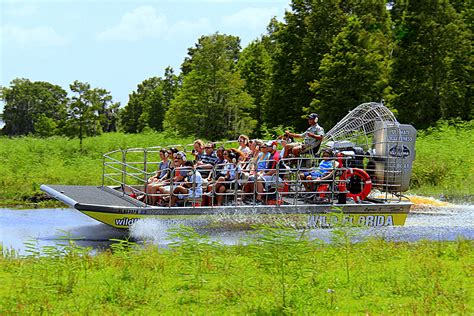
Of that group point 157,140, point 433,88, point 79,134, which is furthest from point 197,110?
point 433,88

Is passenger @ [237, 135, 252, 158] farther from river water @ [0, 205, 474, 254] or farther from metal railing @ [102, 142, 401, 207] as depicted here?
river water @ [0, 205, 474, 254]

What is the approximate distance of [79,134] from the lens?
3666cm

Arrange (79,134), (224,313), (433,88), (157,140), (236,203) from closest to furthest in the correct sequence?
(224,313)
(236,203)
(79,134)
(157,140)
(433,88)

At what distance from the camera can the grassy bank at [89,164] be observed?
25.2 metres

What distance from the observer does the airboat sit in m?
15.5

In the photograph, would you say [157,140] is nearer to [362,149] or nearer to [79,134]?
[79,134]

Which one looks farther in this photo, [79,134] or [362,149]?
[79,134]

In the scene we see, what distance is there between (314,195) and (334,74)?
24869 mm

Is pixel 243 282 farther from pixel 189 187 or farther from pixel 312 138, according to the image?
pixel 312 138

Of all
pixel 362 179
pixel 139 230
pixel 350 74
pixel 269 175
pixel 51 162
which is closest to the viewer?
pixel 139 230

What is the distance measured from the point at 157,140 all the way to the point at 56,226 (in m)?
21.2

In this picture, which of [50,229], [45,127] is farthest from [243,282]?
[45,127]

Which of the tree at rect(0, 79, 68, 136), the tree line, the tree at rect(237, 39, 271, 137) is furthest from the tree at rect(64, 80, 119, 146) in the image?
the tree at rect(0, 79, 68, 136)

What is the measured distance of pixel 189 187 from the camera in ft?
Answer: 53.4
